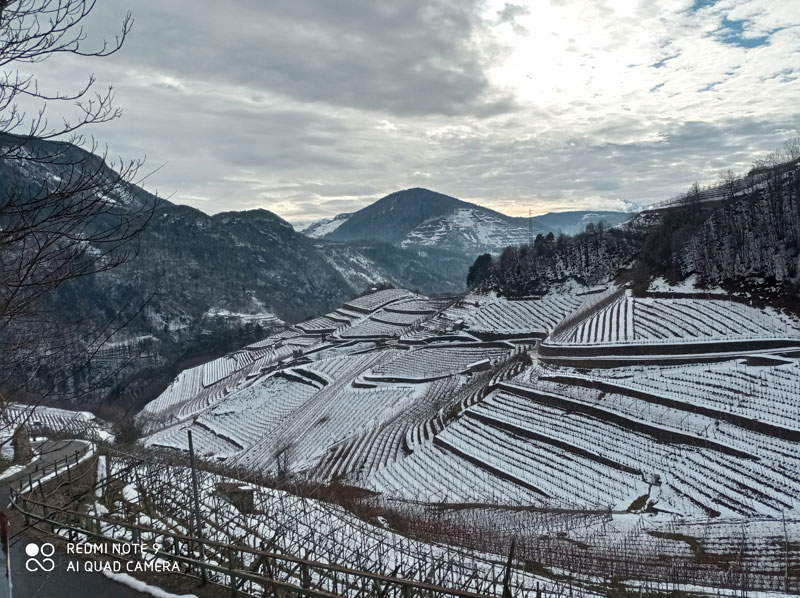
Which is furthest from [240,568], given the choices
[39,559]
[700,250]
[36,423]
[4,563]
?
[700,250]

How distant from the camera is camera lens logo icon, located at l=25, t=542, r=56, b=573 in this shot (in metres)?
6.42

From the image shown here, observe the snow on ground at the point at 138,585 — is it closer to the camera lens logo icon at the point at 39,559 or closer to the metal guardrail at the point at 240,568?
the metal guardrail at the point at 240,568

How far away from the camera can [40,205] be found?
138 inches

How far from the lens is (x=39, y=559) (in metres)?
6.70

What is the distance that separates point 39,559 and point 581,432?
18.2 m

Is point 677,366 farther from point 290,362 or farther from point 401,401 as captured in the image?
point 290,362

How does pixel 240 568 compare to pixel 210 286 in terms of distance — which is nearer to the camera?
pixel 240 568

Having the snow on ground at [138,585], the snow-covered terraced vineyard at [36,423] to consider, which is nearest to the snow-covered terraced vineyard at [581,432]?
the snow-covered terraced vineyard at [36,423]

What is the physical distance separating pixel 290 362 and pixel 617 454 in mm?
40309

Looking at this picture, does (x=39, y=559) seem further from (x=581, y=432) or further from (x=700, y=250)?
(x=700, y=250)

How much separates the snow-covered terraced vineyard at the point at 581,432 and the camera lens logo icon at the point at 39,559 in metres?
8.33

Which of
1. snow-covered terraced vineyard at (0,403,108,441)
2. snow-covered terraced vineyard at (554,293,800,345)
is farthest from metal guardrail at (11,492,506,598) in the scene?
snow-covered terraced vineyard at (554,293,800,345)

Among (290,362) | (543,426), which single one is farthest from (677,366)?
(290,362)

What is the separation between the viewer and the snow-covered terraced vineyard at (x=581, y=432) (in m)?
12.9
